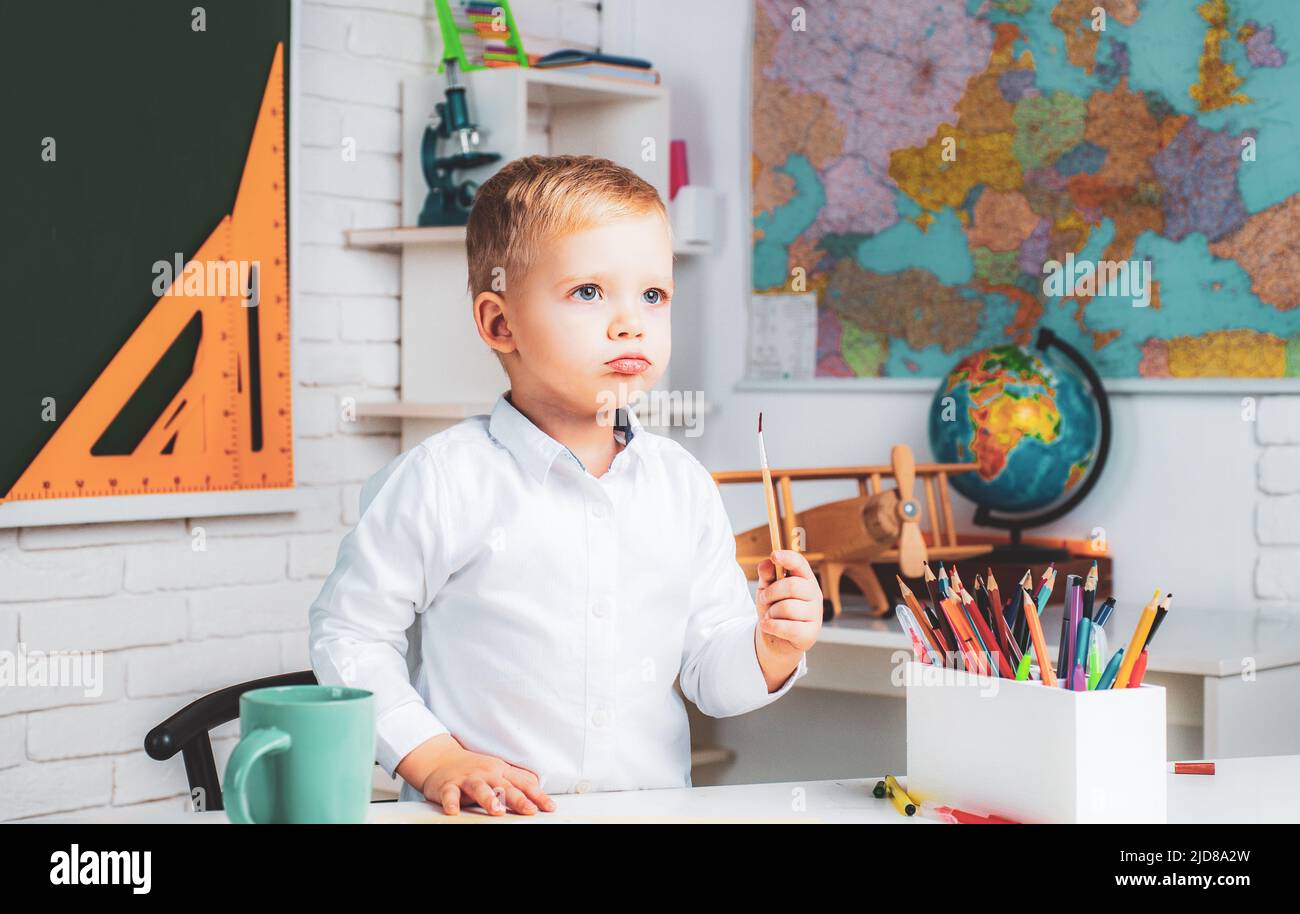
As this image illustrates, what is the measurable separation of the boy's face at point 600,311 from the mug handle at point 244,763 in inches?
17.1

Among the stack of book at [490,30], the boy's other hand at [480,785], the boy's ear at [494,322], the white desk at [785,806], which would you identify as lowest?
the white desk at [785,806]

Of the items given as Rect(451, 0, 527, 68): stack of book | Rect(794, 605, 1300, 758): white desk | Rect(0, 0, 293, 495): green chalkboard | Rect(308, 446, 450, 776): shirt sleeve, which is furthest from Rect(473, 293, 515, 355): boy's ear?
Rect(451, 0, 527, 68): stack of book

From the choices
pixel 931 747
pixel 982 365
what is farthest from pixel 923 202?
pixel 931 747

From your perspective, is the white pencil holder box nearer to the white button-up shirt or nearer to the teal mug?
the white button-up shirt

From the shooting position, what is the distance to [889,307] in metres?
2.31

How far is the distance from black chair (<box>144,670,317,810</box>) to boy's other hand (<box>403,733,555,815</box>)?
435 mm

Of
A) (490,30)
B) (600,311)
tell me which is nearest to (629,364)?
(600,311)

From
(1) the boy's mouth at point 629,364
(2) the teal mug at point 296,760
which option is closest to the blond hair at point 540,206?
(1) the boy's mouth at point 629,364

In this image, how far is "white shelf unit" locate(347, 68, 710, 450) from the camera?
7.05ft

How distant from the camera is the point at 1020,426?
1.97 meters

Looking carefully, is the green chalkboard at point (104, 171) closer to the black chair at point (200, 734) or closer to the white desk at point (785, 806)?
the black chair at point (200, 734)

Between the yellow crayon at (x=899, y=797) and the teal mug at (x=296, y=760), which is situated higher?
the teal mug at (x=296, y=760)

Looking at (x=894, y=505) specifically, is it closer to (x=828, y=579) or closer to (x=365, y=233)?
(x=828, y=579)

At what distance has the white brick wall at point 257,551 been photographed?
1.87 m
